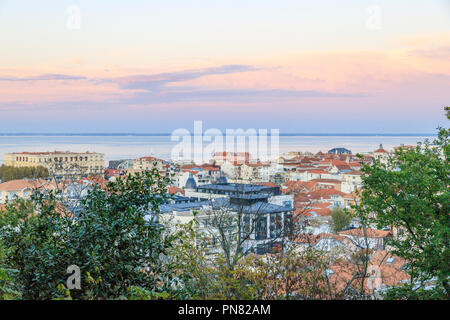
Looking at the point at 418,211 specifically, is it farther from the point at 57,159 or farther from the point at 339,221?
the point at 339,221

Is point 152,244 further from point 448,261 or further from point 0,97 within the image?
point 0,97

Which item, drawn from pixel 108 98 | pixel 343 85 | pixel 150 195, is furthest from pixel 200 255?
pixel 343 85

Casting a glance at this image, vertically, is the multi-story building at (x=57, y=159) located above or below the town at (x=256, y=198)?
above

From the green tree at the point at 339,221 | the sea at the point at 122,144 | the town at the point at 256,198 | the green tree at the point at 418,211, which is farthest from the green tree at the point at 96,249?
the green tree at the point at 339,221

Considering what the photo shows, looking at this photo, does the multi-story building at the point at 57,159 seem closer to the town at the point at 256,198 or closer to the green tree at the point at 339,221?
the town at the point at 256,198

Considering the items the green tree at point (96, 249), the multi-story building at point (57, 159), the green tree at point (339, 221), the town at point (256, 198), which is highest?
the green tree at point (96, 249)

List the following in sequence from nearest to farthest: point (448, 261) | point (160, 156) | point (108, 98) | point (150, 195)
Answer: point (150, 195)
point (448, 261)
point (108, 98)
point (160, 156)

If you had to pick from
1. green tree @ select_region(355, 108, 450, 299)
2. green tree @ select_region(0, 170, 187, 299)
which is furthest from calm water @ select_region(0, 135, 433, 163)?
green tree @ select_region(0, 170, 187, 299)

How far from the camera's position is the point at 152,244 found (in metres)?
2.28

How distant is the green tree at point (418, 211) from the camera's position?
313cm

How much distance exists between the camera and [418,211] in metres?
3.30

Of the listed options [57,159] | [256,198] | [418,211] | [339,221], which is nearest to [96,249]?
[418,211]

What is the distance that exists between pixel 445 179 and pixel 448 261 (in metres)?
0.77

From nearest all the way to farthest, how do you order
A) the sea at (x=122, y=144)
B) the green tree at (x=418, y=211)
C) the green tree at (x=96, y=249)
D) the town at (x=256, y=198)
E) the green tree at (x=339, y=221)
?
the green tree at (x=96, y=249)
the green tree at (x=418, y=211)
the town at (x=256, y=198)
the sea at (x=122, y=144)
the green tree at (x=339, y=221)
